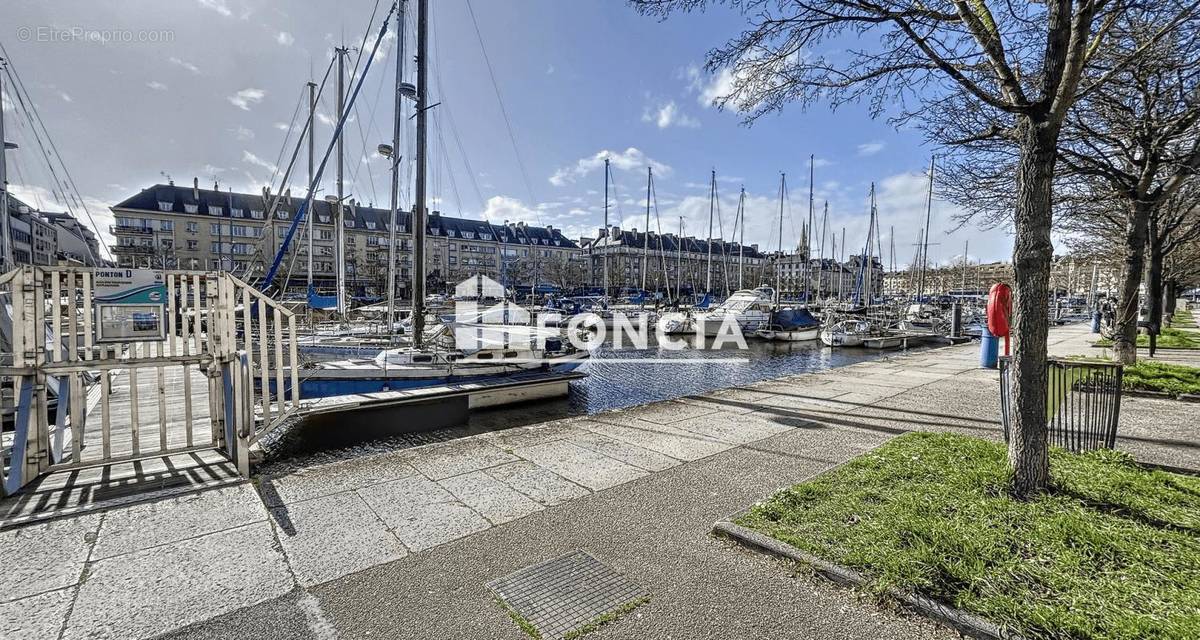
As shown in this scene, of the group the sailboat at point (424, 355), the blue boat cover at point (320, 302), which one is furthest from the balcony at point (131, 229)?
the sailboat at point (424, 355)

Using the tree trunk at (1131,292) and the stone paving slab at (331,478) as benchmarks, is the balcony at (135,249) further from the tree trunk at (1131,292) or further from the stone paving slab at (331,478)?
the tree trunk at (1131,292)

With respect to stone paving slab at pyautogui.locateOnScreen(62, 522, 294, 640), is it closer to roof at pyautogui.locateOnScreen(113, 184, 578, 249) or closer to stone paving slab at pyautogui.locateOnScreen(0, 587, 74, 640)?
stone paving slab at pyautogui.locateOnScreen(0, 587, 74, 640)

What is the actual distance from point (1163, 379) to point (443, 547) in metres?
12.3

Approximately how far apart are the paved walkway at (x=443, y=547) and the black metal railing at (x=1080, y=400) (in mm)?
812

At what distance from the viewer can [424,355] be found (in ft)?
39.5

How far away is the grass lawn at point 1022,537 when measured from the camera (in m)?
2.58

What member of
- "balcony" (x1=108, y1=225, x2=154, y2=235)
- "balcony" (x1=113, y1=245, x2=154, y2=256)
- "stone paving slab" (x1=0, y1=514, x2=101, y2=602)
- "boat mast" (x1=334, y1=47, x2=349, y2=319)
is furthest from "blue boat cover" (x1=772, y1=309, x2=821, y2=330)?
"balcony" (x1=108, y1=225, x2=154, y2=235)

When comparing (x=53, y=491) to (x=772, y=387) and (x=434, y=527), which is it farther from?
(x=772, y=387)

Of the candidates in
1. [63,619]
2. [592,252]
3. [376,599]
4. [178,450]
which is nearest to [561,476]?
[376,599]

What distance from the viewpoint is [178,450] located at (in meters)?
5.10

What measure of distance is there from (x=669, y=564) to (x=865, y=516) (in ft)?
5.07

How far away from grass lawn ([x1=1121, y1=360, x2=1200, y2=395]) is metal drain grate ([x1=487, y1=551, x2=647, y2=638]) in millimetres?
9166

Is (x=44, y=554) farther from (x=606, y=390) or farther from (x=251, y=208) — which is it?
(x=251, y=208)

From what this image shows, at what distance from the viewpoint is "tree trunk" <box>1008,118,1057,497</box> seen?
382 cm
